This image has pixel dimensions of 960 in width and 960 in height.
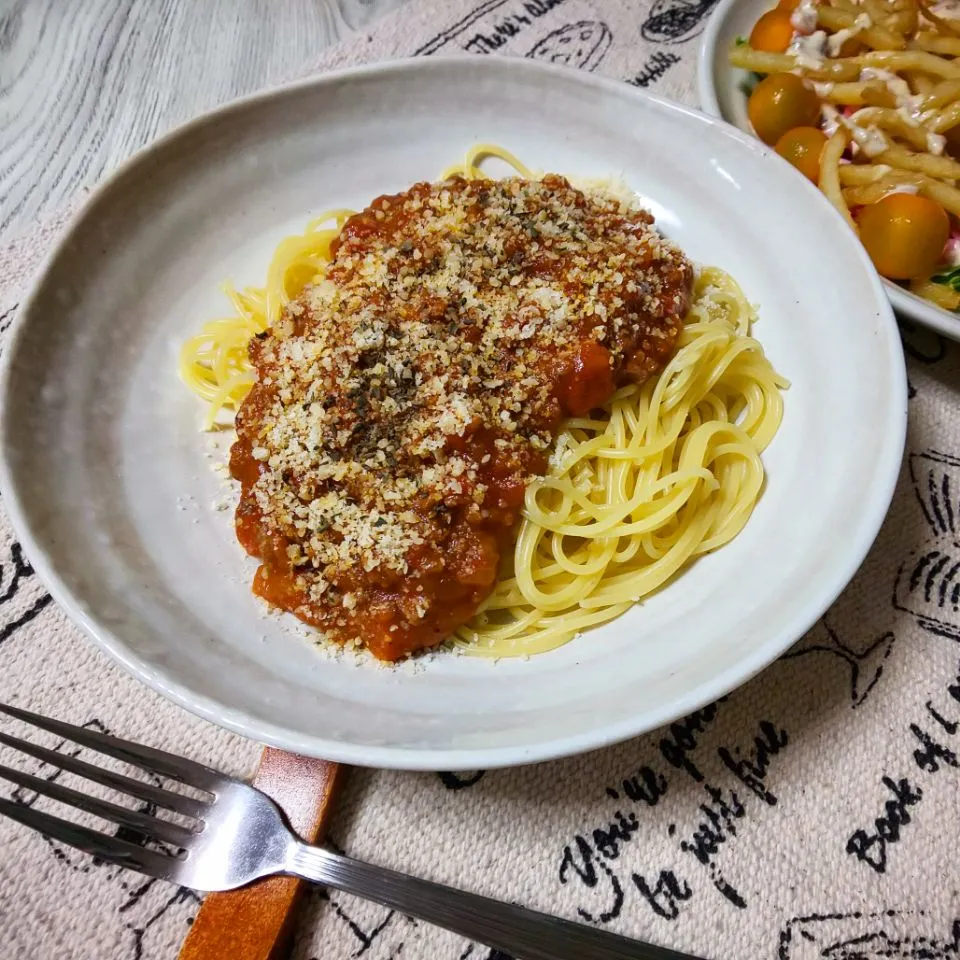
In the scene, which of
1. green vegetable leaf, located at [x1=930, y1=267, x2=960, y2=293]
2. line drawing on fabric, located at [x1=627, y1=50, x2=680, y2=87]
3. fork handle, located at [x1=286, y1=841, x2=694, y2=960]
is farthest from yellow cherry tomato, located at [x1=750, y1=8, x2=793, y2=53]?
fork handle, located at [x1=286, y1=841, x2=694, y2=960]

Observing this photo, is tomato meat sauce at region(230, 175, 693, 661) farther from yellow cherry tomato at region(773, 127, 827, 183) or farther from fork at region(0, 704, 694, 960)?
yellow cherry tomato at region(773, 127, 827, 183)

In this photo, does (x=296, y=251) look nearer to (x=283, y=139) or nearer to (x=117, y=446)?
(x=283, y=139)

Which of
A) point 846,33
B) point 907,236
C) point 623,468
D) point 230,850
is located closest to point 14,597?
point 230,850

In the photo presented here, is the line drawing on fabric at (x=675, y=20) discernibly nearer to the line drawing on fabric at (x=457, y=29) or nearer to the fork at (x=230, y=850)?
the line drawing on fabric at (x=457, y=29)

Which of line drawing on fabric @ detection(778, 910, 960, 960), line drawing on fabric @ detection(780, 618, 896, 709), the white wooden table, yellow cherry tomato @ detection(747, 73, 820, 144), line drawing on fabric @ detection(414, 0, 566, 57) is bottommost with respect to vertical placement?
line drawing on fabric @ detection(778, 910, 960, 960)

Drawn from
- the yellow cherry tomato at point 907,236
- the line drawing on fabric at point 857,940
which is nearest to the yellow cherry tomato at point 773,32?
the yellow cherry tomato at point 907,236

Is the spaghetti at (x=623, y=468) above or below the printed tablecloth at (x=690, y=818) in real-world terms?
above
